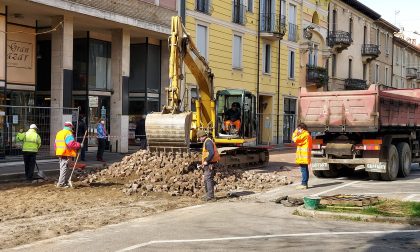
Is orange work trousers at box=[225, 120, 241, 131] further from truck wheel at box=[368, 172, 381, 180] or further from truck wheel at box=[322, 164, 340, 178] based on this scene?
truck wheel at box=[368, 172, 381, 180]

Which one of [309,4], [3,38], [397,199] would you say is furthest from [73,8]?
[309,4]

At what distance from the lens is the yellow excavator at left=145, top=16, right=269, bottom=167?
15242 mm

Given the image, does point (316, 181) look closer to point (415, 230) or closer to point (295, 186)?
point (295, 186)

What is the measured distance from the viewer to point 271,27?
1415 inches

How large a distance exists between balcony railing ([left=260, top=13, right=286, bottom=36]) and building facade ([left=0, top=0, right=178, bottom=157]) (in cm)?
984

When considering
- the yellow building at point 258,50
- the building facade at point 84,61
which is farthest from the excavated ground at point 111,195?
the yellow building at point 258,50

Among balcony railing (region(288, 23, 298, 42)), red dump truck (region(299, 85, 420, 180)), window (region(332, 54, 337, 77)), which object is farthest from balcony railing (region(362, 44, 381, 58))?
red dump truck (region(299, 85, 420, 180))

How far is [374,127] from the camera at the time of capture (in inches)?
622

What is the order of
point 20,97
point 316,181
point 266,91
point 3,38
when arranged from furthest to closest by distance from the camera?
point 266,91
point 20,97
point 3,38
point 316,181

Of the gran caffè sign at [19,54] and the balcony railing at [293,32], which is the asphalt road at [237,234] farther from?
the balcony railing at [293,32]

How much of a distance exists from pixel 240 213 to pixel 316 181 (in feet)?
21.6

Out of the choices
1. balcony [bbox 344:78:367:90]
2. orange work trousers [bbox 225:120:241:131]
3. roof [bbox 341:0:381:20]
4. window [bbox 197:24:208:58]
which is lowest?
orange work trousers [bbox 225:120:241:131]

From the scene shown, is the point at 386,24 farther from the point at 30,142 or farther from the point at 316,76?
the point at 30,142

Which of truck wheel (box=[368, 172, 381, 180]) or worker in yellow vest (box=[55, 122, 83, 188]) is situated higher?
worker in yellow vest (box=[55, 122, 83, 188])
